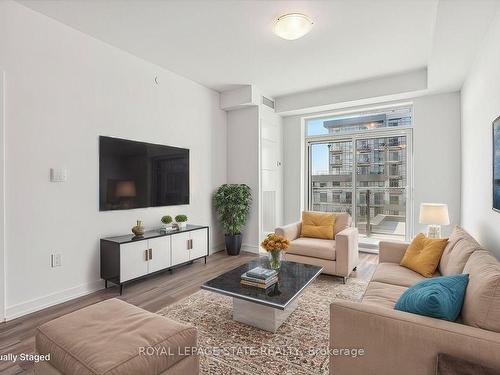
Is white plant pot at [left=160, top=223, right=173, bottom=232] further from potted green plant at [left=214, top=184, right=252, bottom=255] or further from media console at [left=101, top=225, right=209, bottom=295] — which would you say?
potted green plant at [left=214, top=184, right=252, bottom=255]

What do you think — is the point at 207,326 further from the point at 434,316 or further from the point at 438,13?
the point at 438,13

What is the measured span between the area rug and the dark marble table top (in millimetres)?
326

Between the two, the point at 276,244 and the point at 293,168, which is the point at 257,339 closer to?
the point at 276,244

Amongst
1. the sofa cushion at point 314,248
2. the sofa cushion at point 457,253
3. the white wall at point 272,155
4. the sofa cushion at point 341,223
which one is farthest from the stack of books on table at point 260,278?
the white wall at point 272,155

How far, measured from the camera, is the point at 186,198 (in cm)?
439

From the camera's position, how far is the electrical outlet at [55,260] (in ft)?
9.19

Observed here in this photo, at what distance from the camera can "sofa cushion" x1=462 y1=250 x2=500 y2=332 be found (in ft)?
4.13

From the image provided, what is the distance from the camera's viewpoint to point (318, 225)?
399 cm

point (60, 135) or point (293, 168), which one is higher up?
point (60, 135)

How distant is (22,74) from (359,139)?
16.2 ft

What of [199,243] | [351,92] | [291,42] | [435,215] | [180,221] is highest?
[291,42]

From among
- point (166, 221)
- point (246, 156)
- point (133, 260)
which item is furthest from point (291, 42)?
point (133, 260)

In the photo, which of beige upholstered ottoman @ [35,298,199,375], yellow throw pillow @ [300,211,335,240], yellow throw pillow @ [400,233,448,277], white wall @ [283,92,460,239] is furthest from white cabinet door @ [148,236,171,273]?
white wall @ [283,92,460,239]

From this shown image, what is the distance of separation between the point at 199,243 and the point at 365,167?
3335mm
